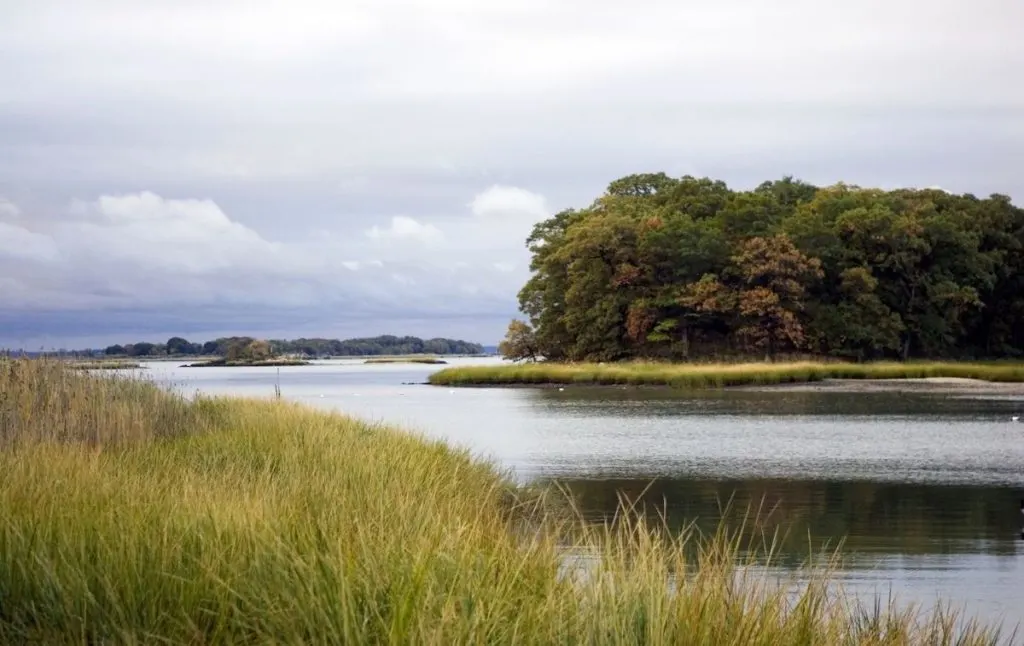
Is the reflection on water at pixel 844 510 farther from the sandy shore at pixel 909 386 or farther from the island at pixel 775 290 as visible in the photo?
the island at pixel 775 290

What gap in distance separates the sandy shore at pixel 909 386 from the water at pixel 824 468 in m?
6.18

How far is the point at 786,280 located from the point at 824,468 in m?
39.2

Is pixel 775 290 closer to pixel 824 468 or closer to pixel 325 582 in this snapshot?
pixel 824 468

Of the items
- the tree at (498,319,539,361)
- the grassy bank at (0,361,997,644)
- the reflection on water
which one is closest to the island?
the tree at (498,319,539,361)

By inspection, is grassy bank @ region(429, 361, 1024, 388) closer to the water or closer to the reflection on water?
the water

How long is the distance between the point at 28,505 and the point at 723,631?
13.2 ft

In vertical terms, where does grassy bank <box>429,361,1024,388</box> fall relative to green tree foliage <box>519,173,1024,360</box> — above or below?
below

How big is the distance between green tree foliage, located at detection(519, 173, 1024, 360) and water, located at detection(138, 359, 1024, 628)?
732 inches

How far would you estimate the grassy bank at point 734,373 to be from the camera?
49719mm

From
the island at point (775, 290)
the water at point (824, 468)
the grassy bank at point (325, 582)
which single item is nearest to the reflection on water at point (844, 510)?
the water at point (824, 468)

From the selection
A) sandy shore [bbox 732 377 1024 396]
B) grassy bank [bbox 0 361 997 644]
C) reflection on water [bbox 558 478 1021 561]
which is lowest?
reflection on water [bbox 558 478 1021 561]

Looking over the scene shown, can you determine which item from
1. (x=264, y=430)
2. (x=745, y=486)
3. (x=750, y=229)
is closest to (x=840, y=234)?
(x=750, y=229)

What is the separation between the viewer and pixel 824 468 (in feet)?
60.9

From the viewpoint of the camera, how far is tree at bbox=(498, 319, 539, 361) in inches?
2653
